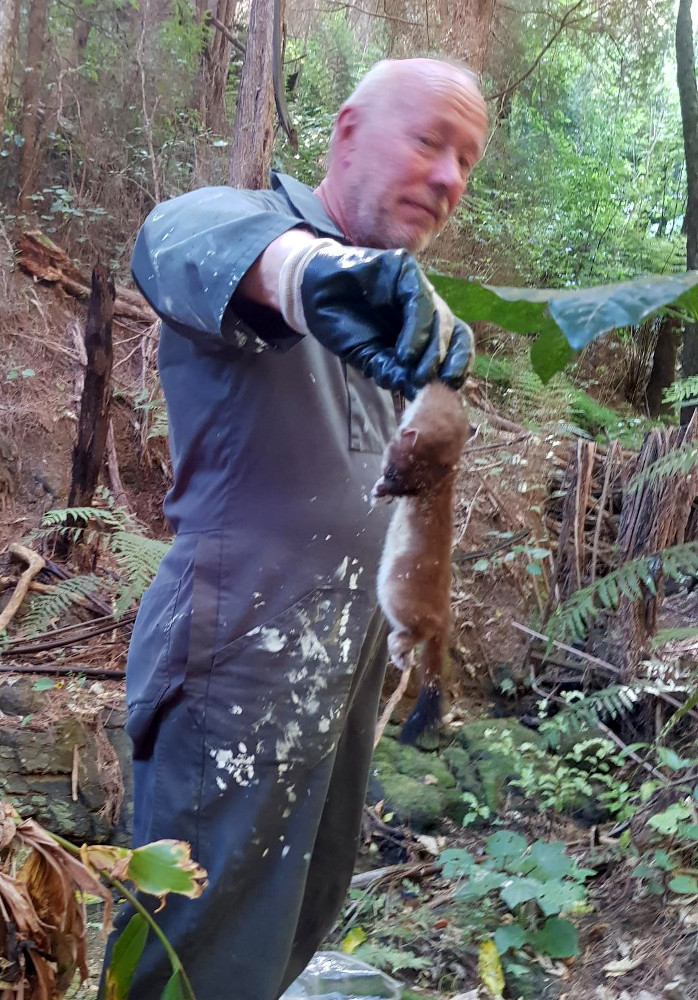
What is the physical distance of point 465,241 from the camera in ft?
27.9

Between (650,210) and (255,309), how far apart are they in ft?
36.5

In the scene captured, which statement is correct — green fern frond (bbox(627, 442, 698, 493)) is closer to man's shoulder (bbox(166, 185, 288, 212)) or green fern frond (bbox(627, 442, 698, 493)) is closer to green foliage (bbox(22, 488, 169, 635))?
man's shoulder (bbox(166, 185, 288, 212))

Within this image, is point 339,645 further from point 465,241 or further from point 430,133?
point 465,241

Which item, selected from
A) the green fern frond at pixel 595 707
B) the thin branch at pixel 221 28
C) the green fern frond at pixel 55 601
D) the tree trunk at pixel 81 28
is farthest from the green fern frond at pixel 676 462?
the tree trunk at pixel 81 28

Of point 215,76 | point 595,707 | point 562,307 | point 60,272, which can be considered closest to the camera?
point 562,307

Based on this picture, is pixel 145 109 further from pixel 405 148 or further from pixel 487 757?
pixel 405 148

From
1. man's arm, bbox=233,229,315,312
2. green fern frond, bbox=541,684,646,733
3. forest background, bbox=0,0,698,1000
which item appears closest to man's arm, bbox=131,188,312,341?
man's arm, bbox=233,229,315,312

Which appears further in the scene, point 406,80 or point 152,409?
point 152,409

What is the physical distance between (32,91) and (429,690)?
28.4ft

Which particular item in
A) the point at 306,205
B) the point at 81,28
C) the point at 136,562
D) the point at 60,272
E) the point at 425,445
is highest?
the point at 81,28

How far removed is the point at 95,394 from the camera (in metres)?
4.93

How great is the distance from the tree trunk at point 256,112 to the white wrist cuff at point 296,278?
15.6 ft

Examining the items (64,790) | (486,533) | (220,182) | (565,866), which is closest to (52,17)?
(220,182)

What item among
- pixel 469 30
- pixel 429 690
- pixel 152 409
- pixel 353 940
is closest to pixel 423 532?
pixel 429 690
